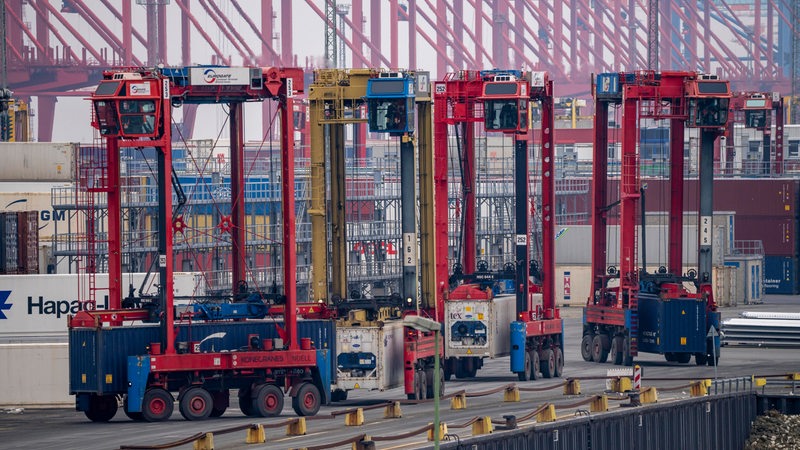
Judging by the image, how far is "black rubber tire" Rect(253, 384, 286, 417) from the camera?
46562mm

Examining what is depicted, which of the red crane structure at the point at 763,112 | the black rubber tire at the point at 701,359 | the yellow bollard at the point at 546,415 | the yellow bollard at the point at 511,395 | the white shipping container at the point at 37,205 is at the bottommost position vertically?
the black rubber tire at the point at 701,359

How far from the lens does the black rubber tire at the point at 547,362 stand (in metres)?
59.1

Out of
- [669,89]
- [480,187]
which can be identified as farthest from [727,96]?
[480,187]

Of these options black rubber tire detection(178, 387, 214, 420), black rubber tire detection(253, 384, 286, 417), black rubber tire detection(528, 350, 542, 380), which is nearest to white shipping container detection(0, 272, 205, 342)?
black rubber tire detection(528, 350, 542, 380)

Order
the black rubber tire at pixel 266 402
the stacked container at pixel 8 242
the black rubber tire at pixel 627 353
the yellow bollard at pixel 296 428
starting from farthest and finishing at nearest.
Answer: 1. the stacked container at pixel 8 242
2. the black rubber tire at pixel 627 353
3. the black rubber tire at pixel 266 402
4. the yellow bollard at pixel 296 428

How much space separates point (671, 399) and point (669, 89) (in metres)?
17.5

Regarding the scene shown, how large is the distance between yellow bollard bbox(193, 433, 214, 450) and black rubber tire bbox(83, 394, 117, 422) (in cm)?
1104

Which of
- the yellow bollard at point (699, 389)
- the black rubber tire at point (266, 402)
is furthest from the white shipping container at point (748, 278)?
the black rubber tire at point (266, 402)

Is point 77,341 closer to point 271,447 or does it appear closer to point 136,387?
point 136,387

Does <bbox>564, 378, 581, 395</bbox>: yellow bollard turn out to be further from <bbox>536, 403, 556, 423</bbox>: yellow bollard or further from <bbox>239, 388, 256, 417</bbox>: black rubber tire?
<bbox>239, 388, 256, 417</bbox>: black rubber tire

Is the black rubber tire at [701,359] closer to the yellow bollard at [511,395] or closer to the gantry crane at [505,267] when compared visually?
the gantry crane at [505,267]

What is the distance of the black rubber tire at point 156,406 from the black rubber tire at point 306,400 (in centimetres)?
366

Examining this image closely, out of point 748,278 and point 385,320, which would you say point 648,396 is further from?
point 748,278

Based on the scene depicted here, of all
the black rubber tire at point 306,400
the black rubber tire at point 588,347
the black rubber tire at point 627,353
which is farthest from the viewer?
the black rubber tire at point 588,347
